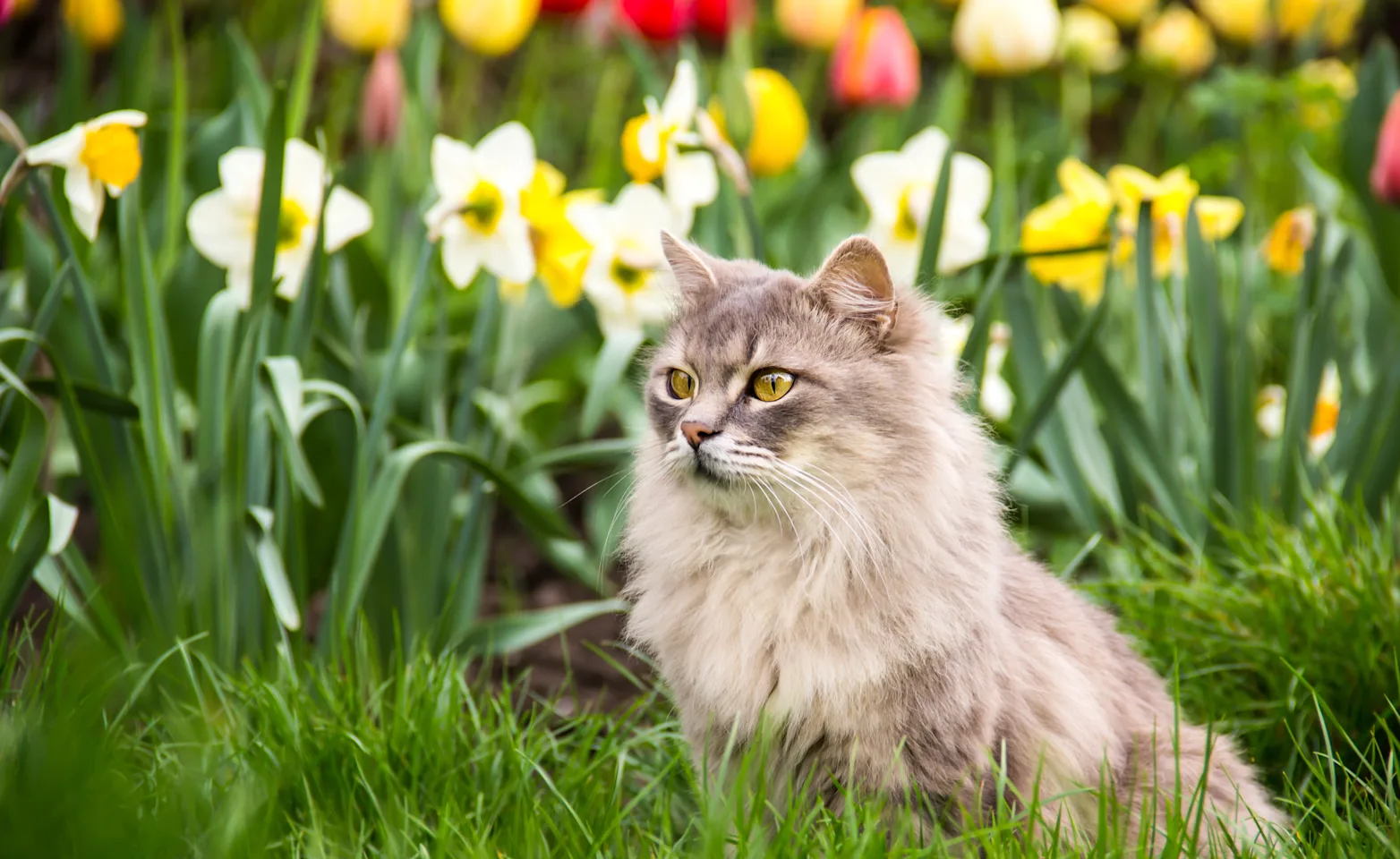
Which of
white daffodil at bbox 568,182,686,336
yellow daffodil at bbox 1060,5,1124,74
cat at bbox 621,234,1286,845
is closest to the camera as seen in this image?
cat at bbox 621,234,1286,845

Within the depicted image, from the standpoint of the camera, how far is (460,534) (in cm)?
277

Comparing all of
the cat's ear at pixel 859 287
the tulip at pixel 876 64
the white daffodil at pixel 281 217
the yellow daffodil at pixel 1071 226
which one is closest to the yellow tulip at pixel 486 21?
the tulip at pixel 876 64

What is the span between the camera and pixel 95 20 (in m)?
3.93

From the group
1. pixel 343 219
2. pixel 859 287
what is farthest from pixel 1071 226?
pixel 343 219

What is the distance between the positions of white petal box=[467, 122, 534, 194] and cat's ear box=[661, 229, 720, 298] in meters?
0.52

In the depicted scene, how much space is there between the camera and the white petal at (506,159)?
262 cm

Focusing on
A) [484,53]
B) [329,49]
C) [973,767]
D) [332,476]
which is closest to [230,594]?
[332,476]

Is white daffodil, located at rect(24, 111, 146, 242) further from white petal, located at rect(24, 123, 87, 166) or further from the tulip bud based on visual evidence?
the tulip bud

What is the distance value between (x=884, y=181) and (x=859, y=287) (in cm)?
104

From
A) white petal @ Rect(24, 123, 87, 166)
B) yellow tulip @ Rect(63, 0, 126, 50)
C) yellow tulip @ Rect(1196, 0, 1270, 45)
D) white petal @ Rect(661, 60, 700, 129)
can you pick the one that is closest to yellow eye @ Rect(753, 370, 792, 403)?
white petal @ Rect(661, 60, 700, 129)

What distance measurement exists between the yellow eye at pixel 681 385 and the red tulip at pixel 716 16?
6.33 feet

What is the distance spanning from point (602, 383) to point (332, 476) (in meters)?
0.72

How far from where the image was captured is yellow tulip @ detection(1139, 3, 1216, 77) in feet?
16.8

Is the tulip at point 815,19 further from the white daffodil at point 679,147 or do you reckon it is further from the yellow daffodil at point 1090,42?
the white daffodil at point 679,147
